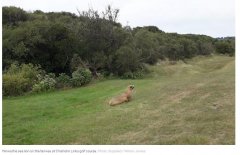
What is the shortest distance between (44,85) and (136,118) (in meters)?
9.98

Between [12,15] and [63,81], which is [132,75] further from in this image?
[12,15]

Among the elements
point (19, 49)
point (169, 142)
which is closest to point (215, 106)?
point (169, 142)

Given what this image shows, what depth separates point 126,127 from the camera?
10750mm

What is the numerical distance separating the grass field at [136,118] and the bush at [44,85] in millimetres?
2903

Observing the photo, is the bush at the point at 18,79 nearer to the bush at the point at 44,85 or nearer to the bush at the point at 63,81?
the bush at the point at 44,85

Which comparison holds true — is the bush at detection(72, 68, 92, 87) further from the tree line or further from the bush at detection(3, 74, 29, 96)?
the bush at detection(3, 74, 29, 96)

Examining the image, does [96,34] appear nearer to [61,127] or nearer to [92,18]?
[92,18]

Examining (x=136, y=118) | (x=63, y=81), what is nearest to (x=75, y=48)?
(x=63, y=81)

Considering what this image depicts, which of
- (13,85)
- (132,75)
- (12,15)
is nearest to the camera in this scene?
(13,85)

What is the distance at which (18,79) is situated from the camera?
787 inches

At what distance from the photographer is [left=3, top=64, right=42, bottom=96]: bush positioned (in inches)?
776

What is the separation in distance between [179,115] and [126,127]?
1629mm

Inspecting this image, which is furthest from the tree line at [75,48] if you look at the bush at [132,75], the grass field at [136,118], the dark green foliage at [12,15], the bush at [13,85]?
the dark green foliage at [12,15]

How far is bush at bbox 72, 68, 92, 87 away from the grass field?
476 cm
